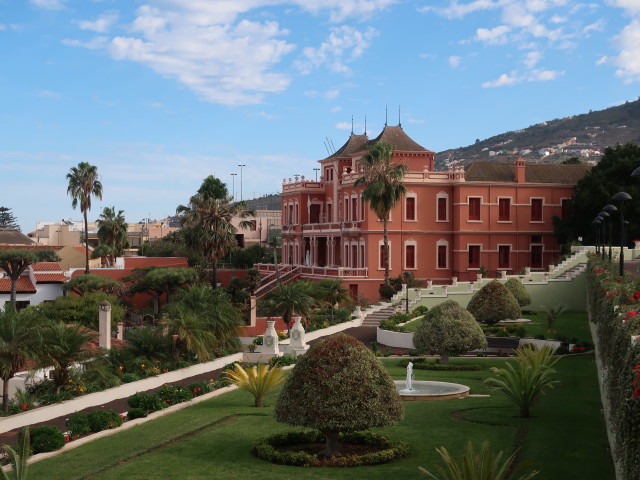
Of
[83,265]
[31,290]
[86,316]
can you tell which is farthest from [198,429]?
[83,265]

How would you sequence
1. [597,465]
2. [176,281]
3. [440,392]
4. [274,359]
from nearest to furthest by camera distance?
1. [597,465]
2. [440,392]
3. [274,359]
4. [176,281]

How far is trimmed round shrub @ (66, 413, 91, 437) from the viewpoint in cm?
1886

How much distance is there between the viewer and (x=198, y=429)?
19.1 metres

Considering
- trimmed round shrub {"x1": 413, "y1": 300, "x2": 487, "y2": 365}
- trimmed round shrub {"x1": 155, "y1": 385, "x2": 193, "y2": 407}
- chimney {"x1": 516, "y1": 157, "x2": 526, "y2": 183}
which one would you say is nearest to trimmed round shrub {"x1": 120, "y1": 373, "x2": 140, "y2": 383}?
trimmed round shrub {"x1": 155, "y1": 385, "x2": 193, "y2": 407}

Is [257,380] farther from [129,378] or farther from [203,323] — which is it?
[203,323]

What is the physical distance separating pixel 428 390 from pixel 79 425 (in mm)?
9523

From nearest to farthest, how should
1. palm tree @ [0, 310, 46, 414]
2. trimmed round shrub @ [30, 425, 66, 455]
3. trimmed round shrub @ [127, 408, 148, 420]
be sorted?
1. trimmed round shrub @ [30, 425, 66, 455]
2. trimmed round shrub @ [127, 408, 148, 420]
3. palm tree @ [0, 310, 46, 414]

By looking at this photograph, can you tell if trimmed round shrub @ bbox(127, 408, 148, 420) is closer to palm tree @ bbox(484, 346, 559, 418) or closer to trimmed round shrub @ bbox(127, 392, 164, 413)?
trimmed round shrub @ bbox(127, 392, 164, 413)

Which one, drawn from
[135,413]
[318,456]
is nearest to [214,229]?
[135,413]

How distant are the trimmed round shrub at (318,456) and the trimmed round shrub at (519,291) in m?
28.2

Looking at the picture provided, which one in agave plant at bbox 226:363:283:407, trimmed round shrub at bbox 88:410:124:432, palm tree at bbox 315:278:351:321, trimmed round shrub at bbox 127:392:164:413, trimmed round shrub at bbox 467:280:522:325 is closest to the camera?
trimmed round shrub at bbox 88:410:124:432

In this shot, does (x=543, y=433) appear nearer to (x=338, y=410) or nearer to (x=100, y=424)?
(x=338, y=410)

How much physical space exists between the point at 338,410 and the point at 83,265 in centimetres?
7263

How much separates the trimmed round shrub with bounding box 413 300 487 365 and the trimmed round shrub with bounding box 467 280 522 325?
30.8 ft
